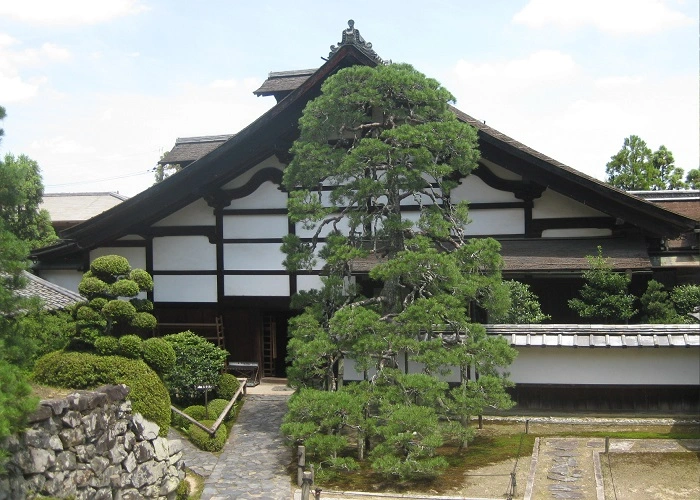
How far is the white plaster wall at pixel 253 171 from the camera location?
18.6 m

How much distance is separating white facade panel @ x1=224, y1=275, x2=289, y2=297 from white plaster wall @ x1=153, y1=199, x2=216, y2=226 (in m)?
1.60

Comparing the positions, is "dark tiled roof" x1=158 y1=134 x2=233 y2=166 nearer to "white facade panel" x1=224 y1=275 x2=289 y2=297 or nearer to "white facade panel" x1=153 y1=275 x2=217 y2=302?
"white facade panel" x1=153 y1=275 x2=217 y2=302

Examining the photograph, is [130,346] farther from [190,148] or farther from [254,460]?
[190,148]

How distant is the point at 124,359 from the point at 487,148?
9594 mm

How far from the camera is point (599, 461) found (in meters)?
12.4

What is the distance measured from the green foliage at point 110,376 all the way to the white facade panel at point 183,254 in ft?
22.7

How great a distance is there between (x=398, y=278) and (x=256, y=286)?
5.44 meters

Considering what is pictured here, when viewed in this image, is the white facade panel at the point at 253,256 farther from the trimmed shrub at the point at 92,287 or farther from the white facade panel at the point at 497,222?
the trimmed shrub at the point at 92,287

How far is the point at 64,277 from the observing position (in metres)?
21.2

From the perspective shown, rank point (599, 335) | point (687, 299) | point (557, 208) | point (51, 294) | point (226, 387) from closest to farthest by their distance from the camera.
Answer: point (599, 335), point (687, 299), point (51, 294), point (226, 387), point (557, 208)

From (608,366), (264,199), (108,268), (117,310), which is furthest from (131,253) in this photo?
(608,366)

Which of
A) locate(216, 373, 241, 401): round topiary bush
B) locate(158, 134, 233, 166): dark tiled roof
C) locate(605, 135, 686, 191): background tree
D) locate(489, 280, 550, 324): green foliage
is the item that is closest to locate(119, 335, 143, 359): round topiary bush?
locate(216, 373, 241, 401): round topiary bush

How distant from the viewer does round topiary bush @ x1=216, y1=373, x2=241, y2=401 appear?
16.9 meters

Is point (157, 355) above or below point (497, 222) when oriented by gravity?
below
